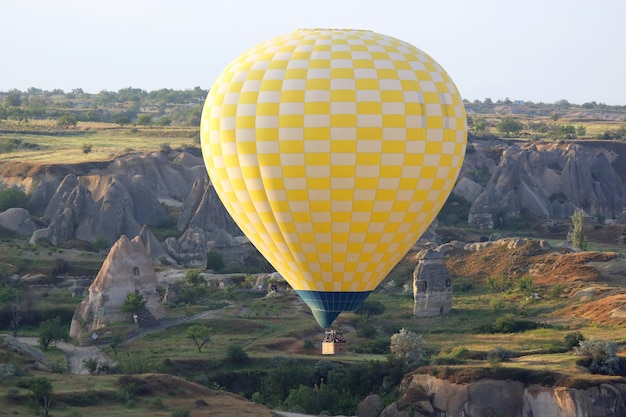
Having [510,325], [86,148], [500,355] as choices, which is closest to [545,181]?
[86,148]

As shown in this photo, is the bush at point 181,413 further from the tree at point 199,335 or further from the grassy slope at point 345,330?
the tree at point 199,335

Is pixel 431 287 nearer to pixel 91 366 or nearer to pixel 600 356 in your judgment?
pixel 600 356

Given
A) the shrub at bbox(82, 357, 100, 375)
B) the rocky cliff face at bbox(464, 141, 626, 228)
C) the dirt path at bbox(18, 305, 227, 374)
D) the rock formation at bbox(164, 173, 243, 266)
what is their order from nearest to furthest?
the shrub at bbox(82, 357, 100, 375) → the dirt path at bbox(18, 305, 227, 374) → the rock formation at bbox(164, 173, 243, 266) → the rocky cliff face at bbox(464, 141, 626, 228)

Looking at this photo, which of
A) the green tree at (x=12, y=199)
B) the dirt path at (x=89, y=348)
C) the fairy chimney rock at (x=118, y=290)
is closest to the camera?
the dirt path at (x=89, y=348)

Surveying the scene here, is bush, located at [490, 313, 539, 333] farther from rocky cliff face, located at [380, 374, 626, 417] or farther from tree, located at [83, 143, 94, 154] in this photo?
tree, located at [83, 143, 94, 154]

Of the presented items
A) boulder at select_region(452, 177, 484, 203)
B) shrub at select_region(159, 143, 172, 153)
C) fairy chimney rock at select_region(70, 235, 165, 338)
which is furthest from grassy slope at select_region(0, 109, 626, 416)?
shrub at select_region(159, 143, 172, 153)

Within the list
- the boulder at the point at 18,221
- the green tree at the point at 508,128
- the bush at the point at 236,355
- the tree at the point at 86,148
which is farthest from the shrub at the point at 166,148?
the bush at the point at 236,355
